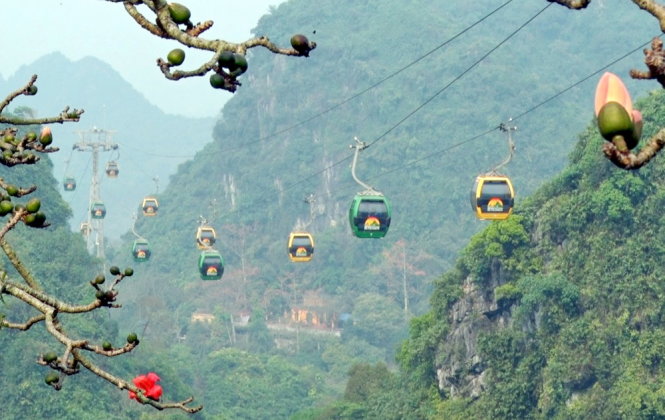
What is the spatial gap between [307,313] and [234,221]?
16.0 meters

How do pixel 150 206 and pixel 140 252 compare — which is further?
pixel 150 206

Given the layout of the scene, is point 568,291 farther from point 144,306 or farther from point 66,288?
point 144,306

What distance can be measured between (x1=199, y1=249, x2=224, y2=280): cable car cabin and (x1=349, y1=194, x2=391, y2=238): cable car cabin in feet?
35.5

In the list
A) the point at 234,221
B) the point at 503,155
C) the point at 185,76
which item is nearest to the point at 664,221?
the point at 185,76

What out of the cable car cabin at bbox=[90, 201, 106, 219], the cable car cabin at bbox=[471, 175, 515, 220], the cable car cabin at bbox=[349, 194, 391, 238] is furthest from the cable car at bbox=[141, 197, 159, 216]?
the cable car cabin at bbox=[349, 194, 391, 238]

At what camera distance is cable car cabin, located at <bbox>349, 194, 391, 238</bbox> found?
28359mm

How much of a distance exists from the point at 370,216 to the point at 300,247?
8.75m

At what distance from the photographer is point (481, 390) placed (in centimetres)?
3906

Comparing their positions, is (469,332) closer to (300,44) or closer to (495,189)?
(495,189)

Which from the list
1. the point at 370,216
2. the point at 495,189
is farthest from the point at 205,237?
the point at 370,216

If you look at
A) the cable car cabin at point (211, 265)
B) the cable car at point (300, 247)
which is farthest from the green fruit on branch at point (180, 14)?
the cable car cabin at point (211, 265)

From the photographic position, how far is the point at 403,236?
89.8 metres

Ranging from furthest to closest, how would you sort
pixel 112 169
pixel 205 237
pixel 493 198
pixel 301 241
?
pixel 112 169
pixel 205 237
pixel 301 241
pixel 493 198

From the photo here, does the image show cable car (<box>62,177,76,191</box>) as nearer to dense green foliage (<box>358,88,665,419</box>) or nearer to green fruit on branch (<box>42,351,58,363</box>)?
dense green foliage (<box>358,88,665,419</box>)
